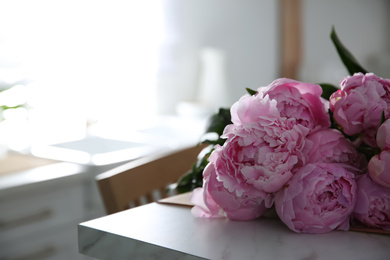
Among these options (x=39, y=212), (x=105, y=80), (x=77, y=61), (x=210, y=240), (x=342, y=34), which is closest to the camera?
(x=210, y=240)

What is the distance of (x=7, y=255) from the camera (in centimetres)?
174

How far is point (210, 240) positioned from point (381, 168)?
0.19 metres

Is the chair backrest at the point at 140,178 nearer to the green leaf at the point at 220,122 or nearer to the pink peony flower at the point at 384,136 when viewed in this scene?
the green leaf at the point at 220,122

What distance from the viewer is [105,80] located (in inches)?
110

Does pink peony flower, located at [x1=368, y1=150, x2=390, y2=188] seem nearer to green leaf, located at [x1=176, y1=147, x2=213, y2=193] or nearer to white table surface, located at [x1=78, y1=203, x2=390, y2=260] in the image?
white table surface, located at [x1=78, y1=203, x2=390, y2=260]

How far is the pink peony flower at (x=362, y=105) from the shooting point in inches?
25.3

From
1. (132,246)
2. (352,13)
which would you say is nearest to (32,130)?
(132,246)

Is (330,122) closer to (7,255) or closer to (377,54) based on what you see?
(7,255)

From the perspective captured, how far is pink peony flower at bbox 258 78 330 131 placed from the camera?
0.65 metres

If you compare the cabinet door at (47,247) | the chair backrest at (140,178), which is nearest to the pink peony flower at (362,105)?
the chair backrest at (140,178)

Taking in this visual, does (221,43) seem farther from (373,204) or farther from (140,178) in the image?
(373,204)

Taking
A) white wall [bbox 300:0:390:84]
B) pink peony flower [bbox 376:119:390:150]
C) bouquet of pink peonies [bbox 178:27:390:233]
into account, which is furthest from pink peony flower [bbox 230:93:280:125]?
white wall [bbox 300:0:390:84]

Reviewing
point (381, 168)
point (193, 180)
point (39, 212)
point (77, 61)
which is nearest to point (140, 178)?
point (193, 180)

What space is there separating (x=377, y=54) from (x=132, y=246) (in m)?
4.12
